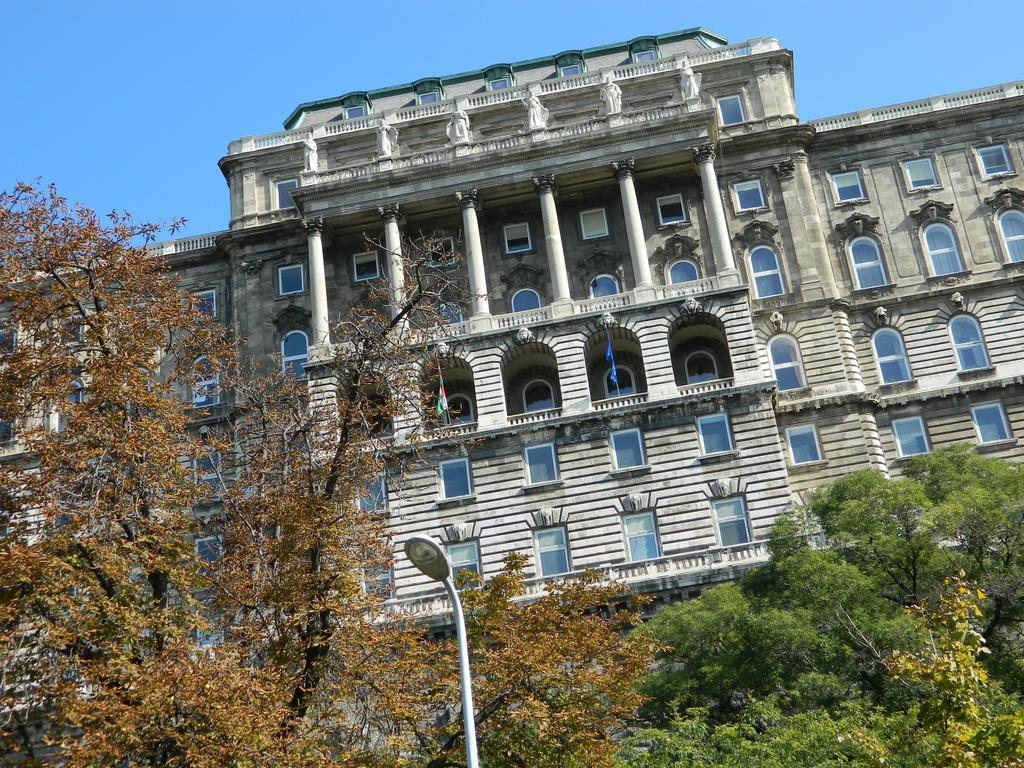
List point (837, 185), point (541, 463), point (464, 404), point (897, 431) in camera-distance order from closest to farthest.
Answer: point (541, 463)
point (897, 431)
point (464, 404)
point (837, 185)

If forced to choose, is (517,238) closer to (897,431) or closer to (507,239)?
(507,239)

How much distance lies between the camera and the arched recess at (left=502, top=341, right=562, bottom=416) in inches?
2213

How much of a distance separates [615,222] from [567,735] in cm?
3913

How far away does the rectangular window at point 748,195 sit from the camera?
59.9m

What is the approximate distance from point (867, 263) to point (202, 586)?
41933 mm

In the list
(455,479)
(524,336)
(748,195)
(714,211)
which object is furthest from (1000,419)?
(455,479)

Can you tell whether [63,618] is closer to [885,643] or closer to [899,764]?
[899,764]

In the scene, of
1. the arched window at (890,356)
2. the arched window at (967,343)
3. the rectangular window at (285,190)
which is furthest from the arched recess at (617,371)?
the rectangular window at (285,190)

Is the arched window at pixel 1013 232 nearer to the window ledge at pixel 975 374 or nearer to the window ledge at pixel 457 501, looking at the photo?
the window ledge at pixel 975 374

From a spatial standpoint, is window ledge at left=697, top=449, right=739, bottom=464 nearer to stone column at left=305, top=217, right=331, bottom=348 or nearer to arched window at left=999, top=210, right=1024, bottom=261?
stone column at left=305, top=217, right=331, bottom=348

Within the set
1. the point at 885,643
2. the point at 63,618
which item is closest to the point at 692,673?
the point at 885,643

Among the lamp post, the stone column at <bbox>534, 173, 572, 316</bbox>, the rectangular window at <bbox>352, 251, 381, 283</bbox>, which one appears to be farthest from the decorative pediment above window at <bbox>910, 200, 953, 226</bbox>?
the lamp post

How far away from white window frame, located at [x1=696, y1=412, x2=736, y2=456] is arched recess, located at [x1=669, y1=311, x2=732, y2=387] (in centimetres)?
404

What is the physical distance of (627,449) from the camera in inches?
2029
